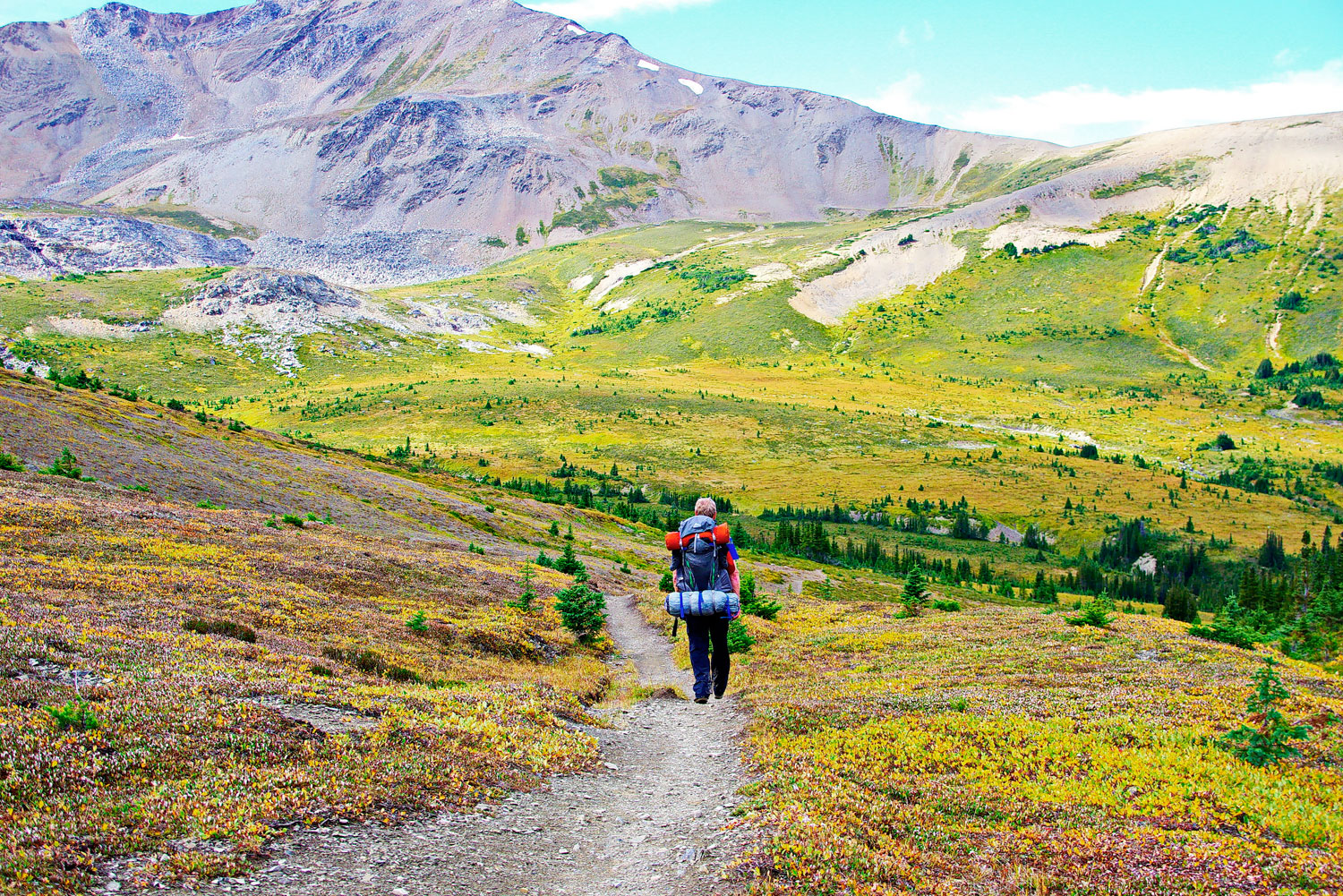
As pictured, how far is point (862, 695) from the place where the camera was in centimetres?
1870

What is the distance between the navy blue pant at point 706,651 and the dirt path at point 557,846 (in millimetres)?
1540

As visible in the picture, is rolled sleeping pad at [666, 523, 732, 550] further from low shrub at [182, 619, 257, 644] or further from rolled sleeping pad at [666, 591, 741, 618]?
low shrub at [182, 619, 257, 644]

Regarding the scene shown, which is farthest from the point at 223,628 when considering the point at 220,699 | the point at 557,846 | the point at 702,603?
the point at 557,846

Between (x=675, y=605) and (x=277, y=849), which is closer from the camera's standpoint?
(x=277, y=849)

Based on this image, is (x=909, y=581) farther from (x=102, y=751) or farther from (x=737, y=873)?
(x=102, y=751)

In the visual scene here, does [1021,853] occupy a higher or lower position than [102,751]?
lower

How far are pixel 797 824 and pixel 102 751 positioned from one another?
9.14 meters

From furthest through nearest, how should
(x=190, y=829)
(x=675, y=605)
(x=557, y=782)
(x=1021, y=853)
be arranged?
(x=675, y=605), (x=557, y=782), (x=1021, y=853), (x=190, y=829)

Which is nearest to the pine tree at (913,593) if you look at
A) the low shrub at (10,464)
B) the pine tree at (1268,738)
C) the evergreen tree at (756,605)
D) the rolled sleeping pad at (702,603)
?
the evergreen tree at (756,605)

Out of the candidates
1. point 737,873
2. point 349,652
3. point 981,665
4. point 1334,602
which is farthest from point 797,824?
point 1334,602

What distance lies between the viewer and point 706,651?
15.6 metres

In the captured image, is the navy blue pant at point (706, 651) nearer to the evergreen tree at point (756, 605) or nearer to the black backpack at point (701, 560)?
the black backpack at point (701, 560)

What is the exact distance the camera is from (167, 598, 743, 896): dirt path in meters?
8.48

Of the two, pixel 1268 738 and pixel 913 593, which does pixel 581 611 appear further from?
pixel 1268 738
